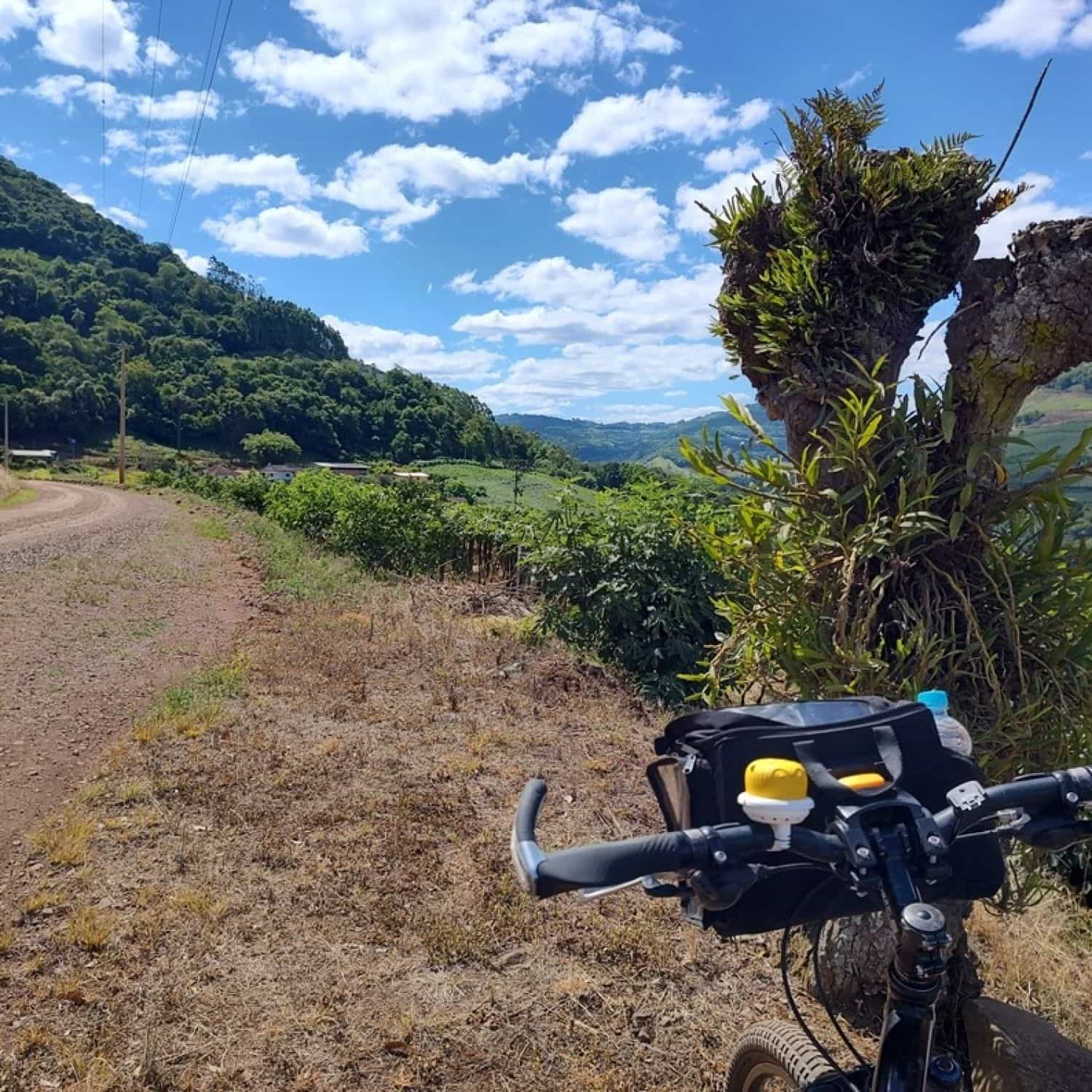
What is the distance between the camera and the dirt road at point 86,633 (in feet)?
15.0

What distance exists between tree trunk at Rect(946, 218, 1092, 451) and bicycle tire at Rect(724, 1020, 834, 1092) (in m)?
1.65

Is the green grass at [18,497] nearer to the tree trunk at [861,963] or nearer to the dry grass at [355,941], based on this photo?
the dry grass at [355,941]

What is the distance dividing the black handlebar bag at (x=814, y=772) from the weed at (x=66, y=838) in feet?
10.8

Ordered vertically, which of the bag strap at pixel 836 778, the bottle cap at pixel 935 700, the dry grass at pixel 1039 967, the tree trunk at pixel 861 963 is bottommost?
the dry grass at pixel 1039 967

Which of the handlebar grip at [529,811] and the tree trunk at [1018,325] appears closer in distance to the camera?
the handlebar grip at [529,811]

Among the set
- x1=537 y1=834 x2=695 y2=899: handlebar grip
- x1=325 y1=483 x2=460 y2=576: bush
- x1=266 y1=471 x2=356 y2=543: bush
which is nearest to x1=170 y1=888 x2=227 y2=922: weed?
x1=537 y1=834 x2=695 y2=899: handlebar grip

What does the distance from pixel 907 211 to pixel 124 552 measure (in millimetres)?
13853

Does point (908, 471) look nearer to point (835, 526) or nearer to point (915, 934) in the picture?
point (835, 526)

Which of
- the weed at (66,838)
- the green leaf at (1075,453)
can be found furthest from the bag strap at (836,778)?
the weed at (66,838)

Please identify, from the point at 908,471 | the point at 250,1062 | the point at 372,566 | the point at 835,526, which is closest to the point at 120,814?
the point at 250,1062

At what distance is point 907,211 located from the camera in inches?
87.2

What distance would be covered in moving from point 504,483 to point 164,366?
47.5 m

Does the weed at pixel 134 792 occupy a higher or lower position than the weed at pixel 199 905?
higher

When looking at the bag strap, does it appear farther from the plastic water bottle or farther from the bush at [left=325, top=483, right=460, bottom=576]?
the bush at [left=325, top=483, right=460, bottom=576]
